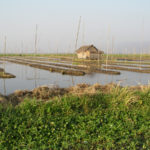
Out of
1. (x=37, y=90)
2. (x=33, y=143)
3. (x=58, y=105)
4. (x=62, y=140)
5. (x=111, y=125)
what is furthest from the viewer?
(x=37, y=90)

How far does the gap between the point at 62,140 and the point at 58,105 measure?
1237 millimetres

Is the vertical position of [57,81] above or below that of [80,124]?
below

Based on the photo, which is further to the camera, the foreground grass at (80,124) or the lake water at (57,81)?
the lake water at (57,81)

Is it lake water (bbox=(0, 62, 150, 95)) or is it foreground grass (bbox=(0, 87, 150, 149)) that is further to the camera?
lake water (bbox=(0, 62, 150, 95))

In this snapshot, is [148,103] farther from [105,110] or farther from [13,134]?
[13,134]

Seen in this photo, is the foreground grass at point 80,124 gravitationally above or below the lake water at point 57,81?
above

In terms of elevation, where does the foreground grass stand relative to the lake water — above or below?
above

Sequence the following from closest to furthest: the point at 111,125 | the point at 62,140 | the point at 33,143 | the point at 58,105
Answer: the point at 33,143
the point at 62,140
the point at 111,125
the point at 58,105

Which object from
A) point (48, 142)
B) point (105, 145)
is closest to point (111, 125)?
point (105, 145)

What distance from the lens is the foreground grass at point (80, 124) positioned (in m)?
3.06

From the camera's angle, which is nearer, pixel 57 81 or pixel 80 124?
pixel 80 124

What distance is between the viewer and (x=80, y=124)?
3.70 metres

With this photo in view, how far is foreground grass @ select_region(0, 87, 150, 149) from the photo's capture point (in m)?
3.06

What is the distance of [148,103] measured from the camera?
495 cm
